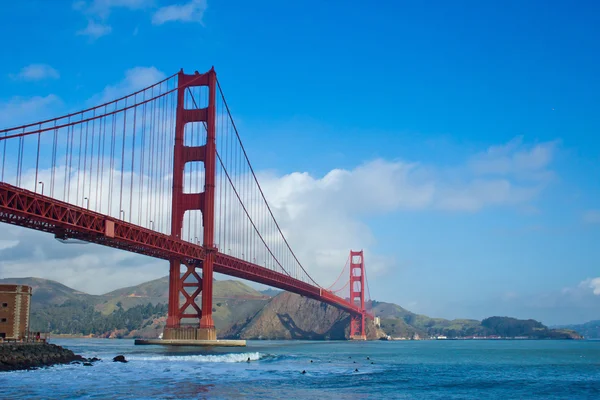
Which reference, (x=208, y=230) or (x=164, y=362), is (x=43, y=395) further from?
(x=208, y=230)

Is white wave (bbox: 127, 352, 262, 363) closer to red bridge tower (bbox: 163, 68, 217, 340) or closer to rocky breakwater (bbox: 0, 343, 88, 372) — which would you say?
rocky breakwater (bbox: 0, 343, 88, 372)

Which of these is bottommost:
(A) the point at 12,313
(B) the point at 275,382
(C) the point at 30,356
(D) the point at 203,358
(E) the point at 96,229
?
(B) the point at 275,382

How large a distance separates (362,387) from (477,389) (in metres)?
6.36

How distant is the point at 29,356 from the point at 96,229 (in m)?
11.0

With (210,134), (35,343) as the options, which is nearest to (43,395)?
(35,343)

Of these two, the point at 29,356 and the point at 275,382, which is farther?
the point at 29,356

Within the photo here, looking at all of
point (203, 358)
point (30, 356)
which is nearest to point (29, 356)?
point (30, 356)

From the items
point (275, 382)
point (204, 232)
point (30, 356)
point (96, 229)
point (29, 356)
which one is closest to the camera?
point (275, 382)

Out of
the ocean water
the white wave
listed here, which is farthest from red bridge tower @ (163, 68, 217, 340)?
the ocean water

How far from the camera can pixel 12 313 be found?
4597cm

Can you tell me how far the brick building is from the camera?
150 feet

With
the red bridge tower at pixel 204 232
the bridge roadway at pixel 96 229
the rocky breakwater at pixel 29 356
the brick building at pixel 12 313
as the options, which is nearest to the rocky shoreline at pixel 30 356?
the rocky breakwater at pixel 29 356

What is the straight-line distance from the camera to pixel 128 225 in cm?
5416

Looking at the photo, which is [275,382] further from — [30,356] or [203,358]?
[203,358]
